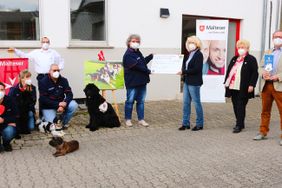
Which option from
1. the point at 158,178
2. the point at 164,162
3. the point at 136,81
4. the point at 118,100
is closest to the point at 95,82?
the point at 136,81

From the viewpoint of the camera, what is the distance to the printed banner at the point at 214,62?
946 centimetres

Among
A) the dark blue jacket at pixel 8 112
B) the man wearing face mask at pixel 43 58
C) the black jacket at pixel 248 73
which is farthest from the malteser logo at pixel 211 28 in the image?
the dark blue jacket at pixel 8 112

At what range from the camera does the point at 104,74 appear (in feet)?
24.6

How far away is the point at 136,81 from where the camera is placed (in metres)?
6.98

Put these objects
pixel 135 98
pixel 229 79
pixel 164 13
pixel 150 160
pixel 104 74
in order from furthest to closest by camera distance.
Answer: pixel 164 13 < pixel 104 74 < pixel 135 98 < pixel 229 79 < pixel 150 160

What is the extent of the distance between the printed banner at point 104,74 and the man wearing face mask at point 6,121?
2065 millimetres

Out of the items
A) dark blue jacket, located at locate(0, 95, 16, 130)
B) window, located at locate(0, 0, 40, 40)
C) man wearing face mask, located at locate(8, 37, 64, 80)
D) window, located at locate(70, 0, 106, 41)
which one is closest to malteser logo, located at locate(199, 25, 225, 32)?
window, located at locate(70, 0, 106, 41)

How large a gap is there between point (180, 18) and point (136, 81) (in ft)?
13.4

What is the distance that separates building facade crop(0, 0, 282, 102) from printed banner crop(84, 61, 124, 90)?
5.32ft

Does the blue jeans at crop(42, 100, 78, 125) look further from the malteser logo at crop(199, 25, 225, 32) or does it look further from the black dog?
the malteser logo at crop(199, 25, 225, 32)

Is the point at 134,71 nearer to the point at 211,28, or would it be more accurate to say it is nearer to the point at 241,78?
the point at 241,78

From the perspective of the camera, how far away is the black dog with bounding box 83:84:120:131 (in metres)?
6.89

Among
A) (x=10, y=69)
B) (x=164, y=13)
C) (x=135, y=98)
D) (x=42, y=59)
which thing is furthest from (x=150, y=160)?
(x=164, y=13)

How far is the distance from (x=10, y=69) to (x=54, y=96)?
1254mm
